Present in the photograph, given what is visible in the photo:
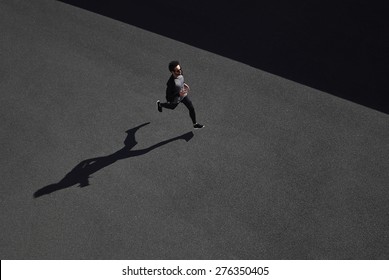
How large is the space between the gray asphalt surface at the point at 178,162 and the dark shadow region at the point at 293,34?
47cm

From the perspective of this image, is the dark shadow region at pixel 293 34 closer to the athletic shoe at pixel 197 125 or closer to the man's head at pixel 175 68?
the athletic shoe at pixel 197 125

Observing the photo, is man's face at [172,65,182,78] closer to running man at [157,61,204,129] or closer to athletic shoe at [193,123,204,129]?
running man at [157,61,204,129]

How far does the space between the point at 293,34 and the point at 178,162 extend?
524 centimetres

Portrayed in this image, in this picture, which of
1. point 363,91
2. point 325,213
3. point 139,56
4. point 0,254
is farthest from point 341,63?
point 0,254

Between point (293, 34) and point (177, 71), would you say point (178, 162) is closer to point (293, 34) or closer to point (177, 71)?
point (177, 71)

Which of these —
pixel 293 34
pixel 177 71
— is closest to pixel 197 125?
pixel 177 71

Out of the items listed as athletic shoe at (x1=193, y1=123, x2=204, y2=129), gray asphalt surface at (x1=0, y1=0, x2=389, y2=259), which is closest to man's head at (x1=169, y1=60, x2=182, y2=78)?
athletic shoe at (x1=193, y1=123, x2=204, y2=129)

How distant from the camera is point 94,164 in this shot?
7.54m

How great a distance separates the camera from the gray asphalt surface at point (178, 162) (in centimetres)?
640

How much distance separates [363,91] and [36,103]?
7619 mm

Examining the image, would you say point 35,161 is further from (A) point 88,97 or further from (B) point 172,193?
(B) point 172,193

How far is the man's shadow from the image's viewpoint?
7.20 metres

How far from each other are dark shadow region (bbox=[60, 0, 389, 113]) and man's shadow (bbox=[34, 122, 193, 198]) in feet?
11.1

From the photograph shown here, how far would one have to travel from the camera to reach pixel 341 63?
9.41 metres
